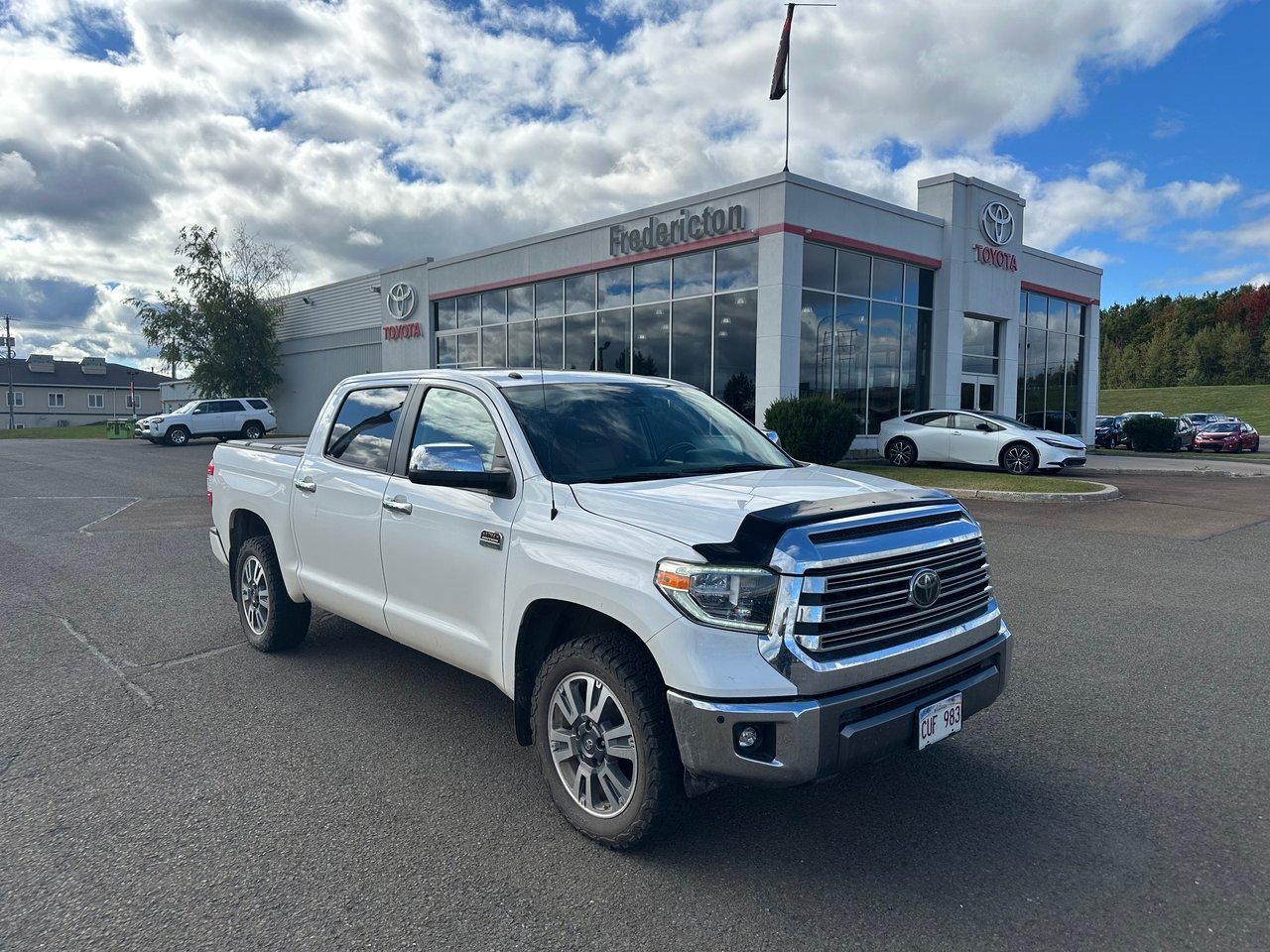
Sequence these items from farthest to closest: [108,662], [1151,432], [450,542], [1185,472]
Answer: [1151,432] → [1185,472] → [108,662] → [450,542]

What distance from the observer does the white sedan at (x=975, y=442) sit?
18359 mm

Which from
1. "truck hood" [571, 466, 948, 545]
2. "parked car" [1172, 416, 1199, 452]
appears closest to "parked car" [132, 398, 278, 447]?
"truck hood" [571, 466, 948, 545]

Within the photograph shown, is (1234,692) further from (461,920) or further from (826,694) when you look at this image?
(461,920)

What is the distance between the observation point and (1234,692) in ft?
15.8

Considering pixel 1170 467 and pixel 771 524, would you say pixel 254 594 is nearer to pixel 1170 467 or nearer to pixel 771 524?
pixel 771 524

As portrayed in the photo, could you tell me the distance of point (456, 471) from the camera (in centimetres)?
351

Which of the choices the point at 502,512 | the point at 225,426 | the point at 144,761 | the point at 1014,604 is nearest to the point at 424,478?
the point at 502,512

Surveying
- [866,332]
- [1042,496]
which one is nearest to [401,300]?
[866,332]

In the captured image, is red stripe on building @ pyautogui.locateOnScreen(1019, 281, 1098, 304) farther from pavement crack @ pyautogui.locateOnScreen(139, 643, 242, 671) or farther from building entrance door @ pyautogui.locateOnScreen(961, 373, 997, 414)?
pavement crack @ pyautogui.locateOnScreen(139, 643, 242, 671)

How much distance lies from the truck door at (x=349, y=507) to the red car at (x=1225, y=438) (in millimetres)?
38645

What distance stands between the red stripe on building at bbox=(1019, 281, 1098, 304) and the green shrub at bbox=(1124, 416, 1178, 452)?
471 centimetres

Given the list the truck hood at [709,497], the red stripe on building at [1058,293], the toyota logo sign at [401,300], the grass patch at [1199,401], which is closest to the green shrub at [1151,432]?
the red stripe on building at [1058,293]

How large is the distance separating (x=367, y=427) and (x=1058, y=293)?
99.8ft

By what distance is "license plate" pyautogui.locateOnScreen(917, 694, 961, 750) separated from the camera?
9.96 ft
